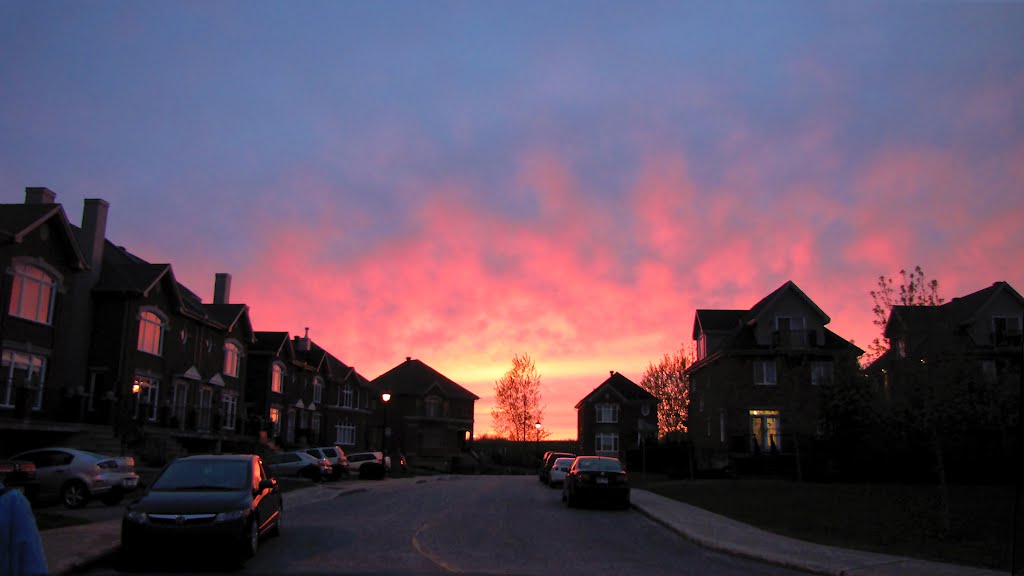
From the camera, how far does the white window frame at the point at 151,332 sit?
35.7 metres

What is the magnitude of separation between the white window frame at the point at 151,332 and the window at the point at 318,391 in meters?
24.1

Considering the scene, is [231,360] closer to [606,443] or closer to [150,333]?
[150,333]

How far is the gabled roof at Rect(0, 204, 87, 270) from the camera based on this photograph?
27.8 metres

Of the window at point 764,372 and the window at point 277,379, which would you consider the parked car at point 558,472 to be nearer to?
the window at point 764,372

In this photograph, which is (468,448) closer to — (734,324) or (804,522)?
(734,324)

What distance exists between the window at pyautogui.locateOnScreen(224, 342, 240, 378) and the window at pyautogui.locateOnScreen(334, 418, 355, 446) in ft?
62.3

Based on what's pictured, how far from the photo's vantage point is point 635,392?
78000 millimetres

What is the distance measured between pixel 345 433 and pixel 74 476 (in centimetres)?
4976

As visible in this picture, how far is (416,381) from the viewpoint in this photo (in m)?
83.9

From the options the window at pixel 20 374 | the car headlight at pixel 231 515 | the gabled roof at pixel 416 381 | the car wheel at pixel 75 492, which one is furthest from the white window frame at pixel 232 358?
the car headlight at pixel 231 515

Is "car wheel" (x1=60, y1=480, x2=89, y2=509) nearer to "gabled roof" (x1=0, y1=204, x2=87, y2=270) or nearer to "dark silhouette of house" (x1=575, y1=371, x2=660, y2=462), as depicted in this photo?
"gabled roof" (x1=0, y1=204, x2=87, y2=270)

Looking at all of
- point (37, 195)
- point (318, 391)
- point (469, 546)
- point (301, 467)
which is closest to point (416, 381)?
point (318, 391)

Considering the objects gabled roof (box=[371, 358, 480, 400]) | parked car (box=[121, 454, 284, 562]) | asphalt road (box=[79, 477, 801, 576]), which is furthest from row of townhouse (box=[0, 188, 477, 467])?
gabled roof (box=[371, 358, 480, 400])

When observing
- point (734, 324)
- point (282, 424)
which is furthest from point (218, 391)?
point (734, 324)
